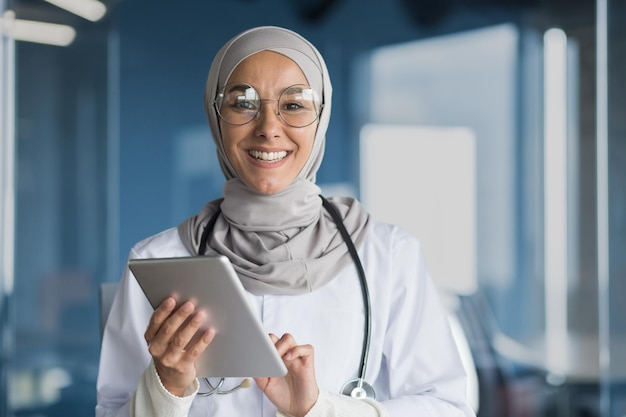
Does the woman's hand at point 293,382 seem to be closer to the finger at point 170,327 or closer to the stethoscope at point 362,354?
the stethoscope at point 362,354

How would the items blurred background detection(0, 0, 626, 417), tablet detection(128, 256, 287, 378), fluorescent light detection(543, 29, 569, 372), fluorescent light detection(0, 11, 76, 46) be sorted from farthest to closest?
fluorescent light detection(543, 29, 569, 372), blurred background detection(0, 0, 626, 417), fluorescent light detection(0, 11, 76, 46), tablet detection(128, 256, 287, 378)

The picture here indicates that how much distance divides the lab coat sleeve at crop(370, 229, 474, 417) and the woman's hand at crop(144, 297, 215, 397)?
1.35 ft

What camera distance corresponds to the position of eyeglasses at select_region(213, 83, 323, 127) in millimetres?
1479

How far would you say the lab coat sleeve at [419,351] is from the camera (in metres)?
1.51

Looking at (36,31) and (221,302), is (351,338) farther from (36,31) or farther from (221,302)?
(36,31)

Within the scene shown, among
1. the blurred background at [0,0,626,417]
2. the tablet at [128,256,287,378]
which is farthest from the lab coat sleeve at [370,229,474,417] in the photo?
the blurred background at [0,0,626,417]

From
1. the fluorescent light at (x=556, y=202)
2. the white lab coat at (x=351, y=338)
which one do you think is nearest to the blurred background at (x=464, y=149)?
the fluorescent light at (x=556, y=202)

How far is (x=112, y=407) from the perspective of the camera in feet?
5.09

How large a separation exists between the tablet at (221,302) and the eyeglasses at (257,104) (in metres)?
0.37

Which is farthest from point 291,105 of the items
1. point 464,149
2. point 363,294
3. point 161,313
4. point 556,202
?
point 556,202

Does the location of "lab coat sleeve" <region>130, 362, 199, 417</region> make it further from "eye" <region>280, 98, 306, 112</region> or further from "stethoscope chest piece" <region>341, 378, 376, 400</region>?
"eye" <region>280, 98, 306, 112</region>

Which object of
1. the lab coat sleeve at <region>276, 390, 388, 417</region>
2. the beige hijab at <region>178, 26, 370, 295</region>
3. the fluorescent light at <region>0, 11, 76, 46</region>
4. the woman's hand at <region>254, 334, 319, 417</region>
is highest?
the fluorescent light at <region>0, 11, 76, 46</region>

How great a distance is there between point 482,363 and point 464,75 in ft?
4.67

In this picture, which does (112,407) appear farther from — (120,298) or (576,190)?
(576,190)
